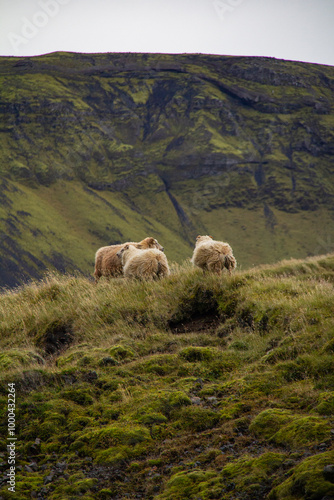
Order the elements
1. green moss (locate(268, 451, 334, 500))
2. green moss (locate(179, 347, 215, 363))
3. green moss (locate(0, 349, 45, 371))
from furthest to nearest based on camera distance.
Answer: green moss (locate(179, 347, 215, 363)) < green moss (locate(0, 349, 45, 371)) < green moss (locate(268, 451, 334, 500))

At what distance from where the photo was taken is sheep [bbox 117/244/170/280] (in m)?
14.0

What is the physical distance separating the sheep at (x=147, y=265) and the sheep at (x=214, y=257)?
3.52 ft

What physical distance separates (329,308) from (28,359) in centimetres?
559

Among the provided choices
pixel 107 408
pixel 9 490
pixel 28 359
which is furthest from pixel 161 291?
pixel 9 490

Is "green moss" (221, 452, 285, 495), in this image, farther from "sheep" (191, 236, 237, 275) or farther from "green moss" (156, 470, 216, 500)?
"sheep" (191, 236, 237, 275)

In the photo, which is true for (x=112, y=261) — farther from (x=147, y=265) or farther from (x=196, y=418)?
(x=196, y=418)

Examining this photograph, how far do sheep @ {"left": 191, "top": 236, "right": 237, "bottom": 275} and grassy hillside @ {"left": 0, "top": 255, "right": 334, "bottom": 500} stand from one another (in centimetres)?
140

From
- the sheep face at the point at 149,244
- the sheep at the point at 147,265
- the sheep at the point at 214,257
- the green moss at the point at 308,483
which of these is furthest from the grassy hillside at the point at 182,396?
the sheep face at the point at 149,244

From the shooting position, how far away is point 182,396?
22.8 ft

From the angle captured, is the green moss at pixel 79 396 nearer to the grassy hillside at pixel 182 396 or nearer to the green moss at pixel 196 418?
the grassy hillside at pixel 182 396

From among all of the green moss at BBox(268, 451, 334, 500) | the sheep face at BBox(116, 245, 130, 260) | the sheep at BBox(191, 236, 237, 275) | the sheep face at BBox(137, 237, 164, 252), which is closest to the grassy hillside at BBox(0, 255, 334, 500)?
the green moss at BBox(268, 451, 334, 500)

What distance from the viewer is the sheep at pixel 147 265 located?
1405 centimetres

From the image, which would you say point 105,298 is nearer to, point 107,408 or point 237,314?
point 237,314

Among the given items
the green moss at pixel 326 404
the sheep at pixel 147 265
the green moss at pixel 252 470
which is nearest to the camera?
the green moss at pixel 252 470
